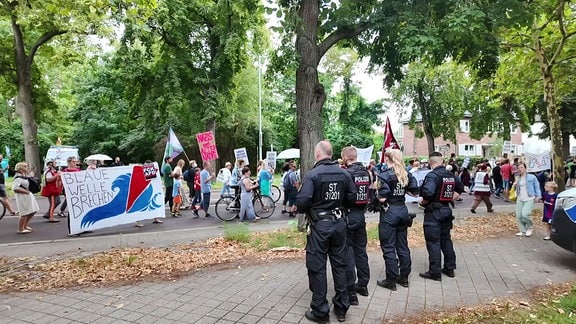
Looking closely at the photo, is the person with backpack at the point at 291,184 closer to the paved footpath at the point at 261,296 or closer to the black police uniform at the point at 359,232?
the paved footpath at the point at 261,296

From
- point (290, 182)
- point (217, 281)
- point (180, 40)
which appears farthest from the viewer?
point (180, 40)

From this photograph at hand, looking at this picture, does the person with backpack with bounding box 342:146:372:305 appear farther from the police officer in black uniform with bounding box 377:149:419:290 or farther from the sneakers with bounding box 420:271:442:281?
the sneakers with bounding box 420:271:442:281

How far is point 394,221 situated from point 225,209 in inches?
302

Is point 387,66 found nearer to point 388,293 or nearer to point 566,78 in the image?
point 388,293

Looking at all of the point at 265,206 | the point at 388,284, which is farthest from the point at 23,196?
Result: the point at 388,284

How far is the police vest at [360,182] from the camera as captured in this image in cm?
493

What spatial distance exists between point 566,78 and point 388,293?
47.2ft

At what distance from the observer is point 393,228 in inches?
208

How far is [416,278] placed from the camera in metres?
5.69

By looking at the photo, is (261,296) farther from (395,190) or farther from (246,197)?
(246,197)

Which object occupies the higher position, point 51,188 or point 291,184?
point 51,188

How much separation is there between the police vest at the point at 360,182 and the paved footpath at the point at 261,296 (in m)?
1.23

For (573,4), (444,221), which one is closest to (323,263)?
(444,221)

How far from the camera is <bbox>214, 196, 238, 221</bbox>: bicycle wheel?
11.8m
